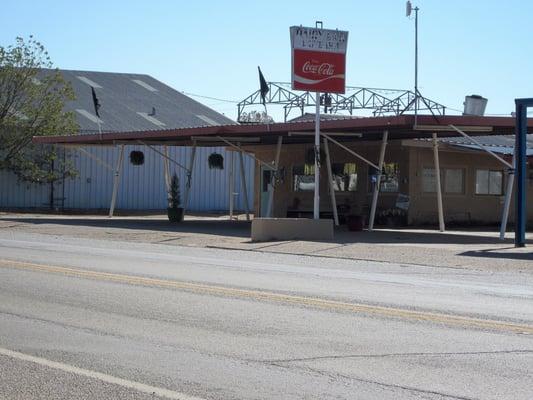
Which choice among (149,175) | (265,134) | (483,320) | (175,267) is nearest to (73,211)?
(149,175)

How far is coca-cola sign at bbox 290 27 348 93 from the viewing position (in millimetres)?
25719

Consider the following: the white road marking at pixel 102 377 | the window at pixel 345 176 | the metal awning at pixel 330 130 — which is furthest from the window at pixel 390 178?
the white road marking at pixel 102 377

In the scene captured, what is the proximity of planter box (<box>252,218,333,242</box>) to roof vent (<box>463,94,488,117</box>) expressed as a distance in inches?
411

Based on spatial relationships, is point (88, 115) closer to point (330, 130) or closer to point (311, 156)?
point (311, 156)

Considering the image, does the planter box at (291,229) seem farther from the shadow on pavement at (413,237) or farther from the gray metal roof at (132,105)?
the gray metal roof at (132,105)

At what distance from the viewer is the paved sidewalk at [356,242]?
68.0 feet

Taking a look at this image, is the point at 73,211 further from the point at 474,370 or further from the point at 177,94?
the point at 474,370

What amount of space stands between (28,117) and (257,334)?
37.0m

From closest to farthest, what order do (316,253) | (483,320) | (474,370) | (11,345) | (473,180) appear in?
(474,370), (11,345), (483,320), (316,253), (473,180)

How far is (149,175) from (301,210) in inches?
550

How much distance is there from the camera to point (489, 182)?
36062 millimetres

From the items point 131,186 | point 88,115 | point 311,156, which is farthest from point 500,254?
point 88,115

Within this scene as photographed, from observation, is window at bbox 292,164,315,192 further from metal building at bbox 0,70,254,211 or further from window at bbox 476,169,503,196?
metal building at bbox 0,70,254,211

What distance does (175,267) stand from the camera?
17141 millimetres
